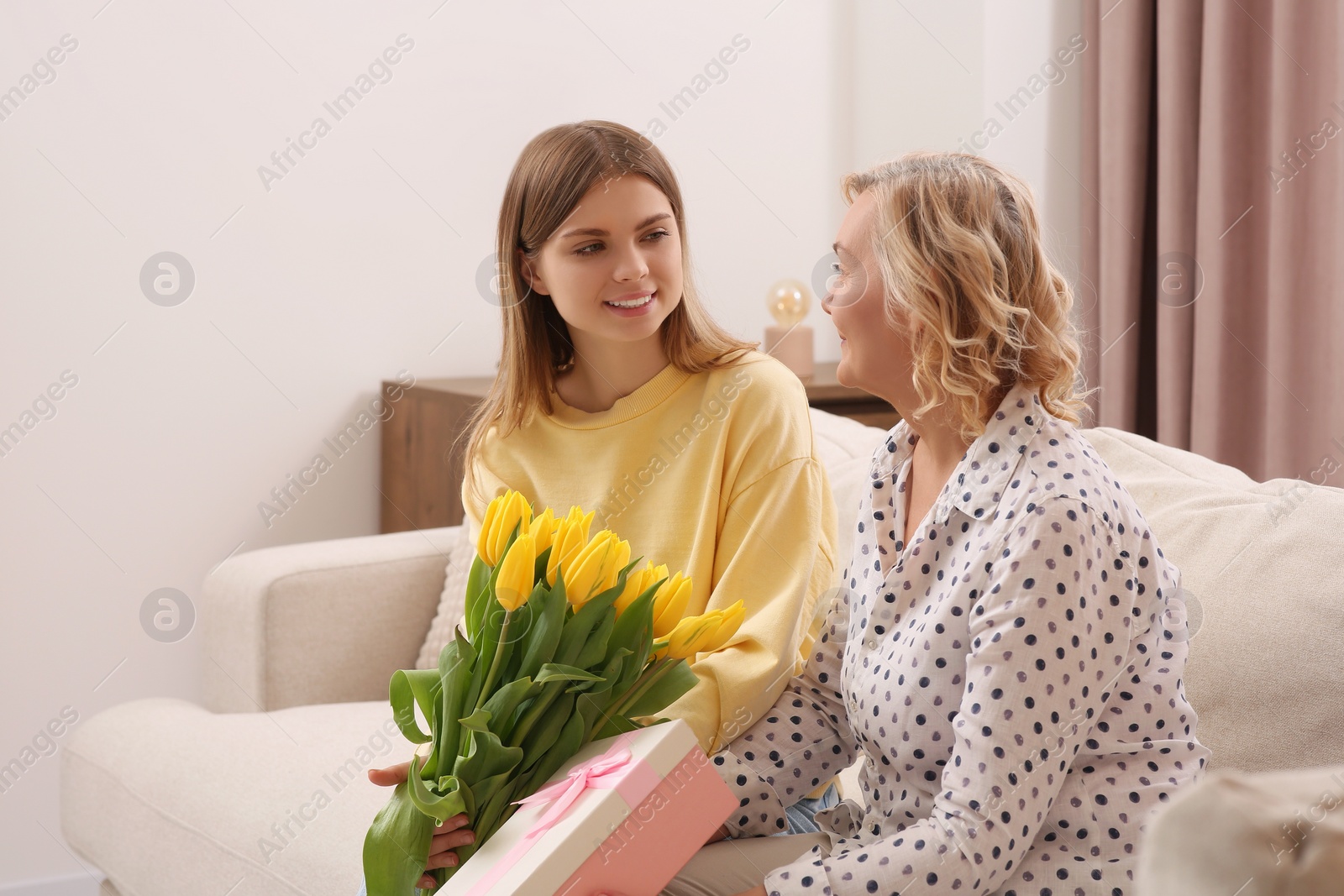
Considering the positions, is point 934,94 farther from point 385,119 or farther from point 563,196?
point 563,196

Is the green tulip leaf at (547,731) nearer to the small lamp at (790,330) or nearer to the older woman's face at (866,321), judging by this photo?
the older woman's face at (866,321)

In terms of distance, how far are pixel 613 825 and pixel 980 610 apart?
1.10 ft

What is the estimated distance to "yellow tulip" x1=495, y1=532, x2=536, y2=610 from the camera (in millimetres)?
943

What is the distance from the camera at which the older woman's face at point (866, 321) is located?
105 cm

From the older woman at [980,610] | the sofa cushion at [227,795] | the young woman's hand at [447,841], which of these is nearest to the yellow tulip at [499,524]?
the young woman's hand at [447,841]

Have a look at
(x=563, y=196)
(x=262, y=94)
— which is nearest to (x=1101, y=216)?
(x=563, y=196)

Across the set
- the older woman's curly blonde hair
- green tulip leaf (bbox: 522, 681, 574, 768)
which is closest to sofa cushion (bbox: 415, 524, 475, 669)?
green tulip leaf (bbox: 522, 681, 574, 768)

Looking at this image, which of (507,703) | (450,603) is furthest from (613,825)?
(450,603)

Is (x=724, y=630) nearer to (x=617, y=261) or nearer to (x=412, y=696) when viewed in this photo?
(x=412, y=696)

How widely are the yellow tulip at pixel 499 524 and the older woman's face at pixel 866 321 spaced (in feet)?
1.06

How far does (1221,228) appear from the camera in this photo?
220cm

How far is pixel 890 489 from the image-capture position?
1.15 meters

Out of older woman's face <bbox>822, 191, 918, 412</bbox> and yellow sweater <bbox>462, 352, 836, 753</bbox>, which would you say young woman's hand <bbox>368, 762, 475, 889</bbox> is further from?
older woman's face <bbox>822, 191, 918, 412</bbox>

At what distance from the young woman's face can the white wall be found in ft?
4.42
